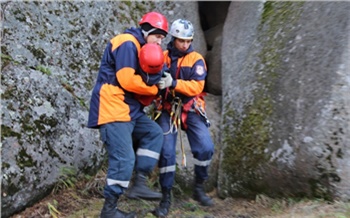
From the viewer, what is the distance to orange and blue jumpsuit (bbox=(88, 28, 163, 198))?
15.0ft

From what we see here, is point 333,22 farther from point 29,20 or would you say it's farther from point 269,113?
point 29,20

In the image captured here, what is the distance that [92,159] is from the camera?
5844 mm

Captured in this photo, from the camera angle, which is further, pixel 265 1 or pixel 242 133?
pixel 265 1

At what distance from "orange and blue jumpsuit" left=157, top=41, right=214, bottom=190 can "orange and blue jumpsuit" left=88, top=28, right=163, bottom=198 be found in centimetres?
60

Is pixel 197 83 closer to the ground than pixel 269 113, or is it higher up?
higher up

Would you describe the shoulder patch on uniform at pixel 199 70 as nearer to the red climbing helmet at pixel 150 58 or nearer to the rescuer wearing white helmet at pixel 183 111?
the rescuer wearing white helmet at pixel 183 111

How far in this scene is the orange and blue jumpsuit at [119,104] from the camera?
457 centimetres

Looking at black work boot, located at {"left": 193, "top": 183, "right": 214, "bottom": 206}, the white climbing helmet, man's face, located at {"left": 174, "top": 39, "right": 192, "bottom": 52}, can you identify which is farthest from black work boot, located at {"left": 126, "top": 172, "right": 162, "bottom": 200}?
the white climbing helmet

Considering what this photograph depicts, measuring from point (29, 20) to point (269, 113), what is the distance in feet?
11.7

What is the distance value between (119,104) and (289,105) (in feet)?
7.34

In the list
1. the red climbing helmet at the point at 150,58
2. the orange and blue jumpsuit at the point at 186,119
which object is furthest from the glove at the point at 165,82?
the red climbing helmet at the point at 150,58

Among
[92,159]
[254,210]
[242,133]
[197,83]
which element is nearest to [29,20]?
[92,159]

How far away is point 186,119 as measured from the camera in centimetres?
561

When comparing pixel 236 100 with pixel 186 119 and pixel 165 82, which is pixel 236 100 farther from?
pixel 165 82
